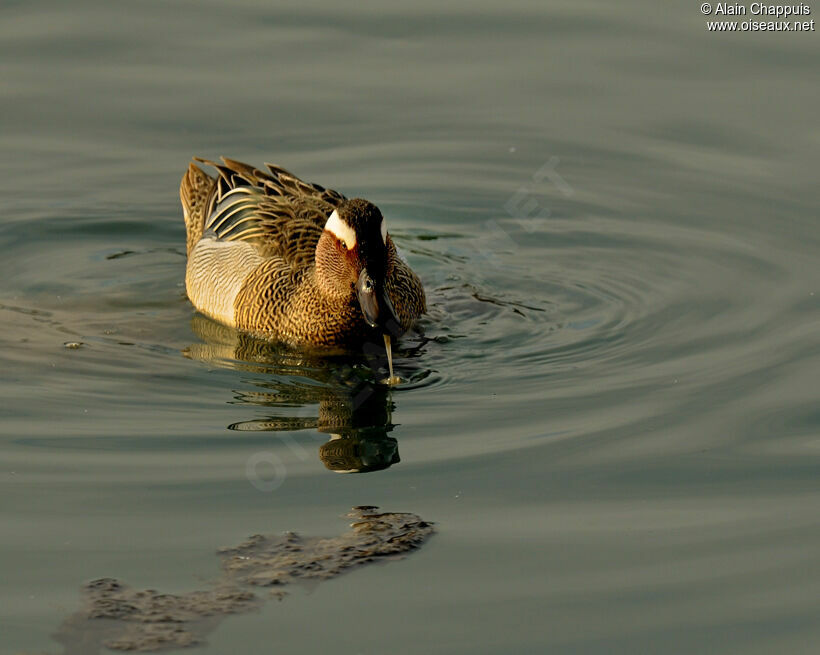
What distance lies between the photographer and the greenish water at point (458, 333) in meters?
7.05

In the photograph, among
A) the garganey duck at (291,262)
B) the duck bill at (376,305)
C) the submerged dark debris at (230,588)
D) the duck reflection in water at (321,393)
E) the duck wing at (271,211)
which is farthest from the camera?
the duck wing at (271,211)

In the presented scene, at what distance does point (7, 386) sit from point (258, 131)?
5.30 m

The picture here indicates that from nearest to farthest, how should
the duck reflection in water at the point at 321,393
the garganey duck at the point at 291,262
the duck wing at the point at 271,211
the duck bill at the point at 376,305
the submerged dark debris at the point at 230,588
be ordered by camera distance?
the submerged dark debris at the point at 230,588
the duck reflection in water at the point at 321,393
the duck bill at the point at 376,305
the garganey duck at the point at 291,262
the duck wing at the point at 271,211

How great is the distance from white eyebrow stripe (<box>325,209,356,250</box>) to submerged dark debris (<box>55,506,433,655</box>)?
3.01 meters

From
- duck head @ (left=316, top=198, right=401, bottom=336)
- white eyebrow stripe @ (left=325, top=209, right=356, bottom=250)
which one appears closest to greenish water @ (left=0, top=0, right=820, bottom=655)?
duck head @ (left=316, top=198, right=401, bottom=336)

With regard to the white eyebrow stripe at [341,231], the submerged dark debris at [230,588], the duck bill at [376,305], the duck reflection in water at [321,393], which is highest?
the white eyebrow stripe at [341,231]

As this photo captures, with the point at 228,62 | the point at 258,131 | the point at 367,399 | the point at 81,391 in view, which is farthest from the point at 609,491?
the point at 228,62

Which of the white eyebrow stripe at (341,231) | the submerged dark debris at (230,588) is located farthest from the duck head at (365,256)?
the submerged dark debris at (230,588)

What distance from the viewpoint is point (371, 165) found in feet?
45.5

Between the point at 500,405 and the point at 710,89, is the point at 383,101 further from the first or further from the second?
the point at 500,405

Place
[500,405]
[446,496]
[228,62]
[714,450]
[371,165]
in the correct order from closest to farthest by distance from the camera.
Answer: [446,496], [714,450], [500,405], [371,165], [228,62]

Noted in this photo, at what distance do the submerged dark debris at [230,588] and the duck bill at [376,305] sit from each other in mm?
2657

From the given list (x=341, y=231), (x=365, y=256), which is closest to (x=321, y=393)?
(x=365, y=256)

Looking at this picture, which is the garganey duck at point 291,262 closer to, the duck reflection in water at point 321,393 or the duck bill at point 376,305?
Result: the duck bill at point 376,305
